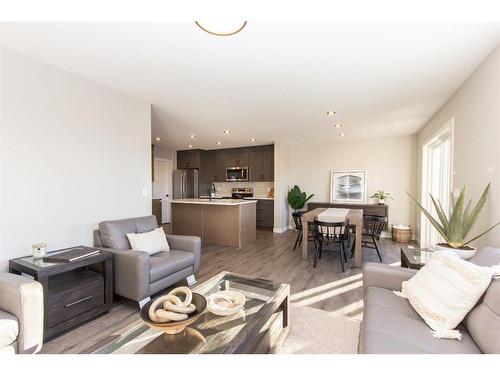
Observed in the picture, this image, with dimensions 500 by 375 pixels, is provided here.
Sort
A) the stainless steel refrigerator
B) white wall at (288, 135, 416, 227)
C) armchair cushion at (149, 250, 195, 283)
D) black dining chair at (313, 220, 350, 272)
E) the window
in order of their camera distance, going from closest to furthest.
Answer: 1. armchair cushion at (149, 250, 195, 283)
2. black dining chair at (313, 220, 350, 272)
3. the window
4. white wall at (288, 135, 416, 227)
5. the stainless steel refrigerator

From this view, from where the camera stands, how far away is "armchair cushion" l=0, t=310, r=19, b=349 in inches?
51.8

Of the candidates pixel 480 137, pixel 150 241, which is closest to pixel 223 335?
pixel 150 241

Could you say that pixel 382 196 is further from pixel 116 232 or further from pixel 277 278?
pixel 116 232

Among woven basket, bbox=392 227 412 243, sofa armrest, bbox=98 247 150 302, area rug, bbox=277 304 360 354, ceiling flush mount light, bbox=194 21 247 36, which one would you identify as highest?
ceiling flush mount light, bbox=194 21 247 36

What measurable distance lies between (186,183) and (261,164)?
2486 millimetres

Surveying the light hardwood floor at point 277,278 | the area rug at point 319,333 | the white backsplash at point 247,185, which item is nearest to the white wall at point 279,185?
the white backsplash at point 247,185

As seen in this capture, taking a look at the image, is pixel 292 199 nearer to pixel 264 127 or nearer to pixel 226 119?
pixel 264 127

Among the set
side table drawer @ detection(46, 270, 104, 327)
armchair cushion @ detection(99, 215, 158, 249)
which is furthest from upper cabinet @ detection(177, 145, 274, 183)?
side table drawer @ detection(46, 270, 104, 327)

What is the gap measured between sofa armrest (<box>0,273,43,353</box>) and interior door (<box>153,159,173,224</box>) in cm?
572

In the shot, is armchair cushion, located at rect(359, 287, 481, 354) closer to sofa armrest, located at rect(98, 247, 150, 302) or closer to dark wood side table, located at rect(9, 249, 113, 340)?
sofa armrest, located at rect(98, 247, 150, 302)

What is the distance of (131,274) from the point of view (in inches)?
85.4

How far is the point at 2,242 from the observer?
189 centimetres

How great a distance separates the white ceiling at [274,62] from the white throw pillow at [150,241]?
172 centimetres
